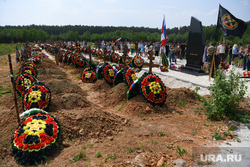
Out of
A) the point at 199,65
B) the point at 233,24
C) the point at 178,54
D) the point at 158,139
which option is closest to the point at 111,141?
the point at 158,139

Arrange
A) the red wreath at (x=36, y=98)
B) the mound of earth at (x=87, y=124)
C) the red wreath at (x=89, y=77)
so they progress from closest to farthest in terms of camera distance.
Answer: the mound of earth at (x=87, y=124)
the red wreath at (x=36, y=98)
the red wreath at (x=89, y=77)

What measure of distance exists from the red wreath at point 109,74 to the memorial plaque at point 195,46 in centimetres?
597

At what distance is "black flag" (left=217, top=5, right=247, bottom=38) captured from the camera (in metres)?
11.0

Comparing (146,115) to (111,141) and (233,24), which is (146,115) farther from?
(233,24)

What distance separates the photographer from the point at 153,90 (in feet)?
21.2

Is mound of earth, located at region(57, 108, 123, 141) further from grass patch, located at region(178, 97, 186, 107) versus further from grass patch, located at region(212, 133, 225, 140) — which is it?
grass patch, located at region(178, 97, 186, 107)

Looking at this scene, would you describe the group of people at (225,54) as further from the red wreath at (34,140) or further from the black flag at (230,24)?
the red wreath at (34,140)

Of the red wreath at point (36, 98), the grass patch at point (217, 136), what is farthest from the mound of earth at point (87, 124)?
the grass patch at point (217, 136)

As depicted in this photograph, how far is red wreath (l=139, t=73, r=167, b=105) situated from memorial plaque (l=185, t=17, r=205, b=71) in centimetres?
693

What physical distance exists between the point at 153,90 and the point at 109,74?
4.08 meters

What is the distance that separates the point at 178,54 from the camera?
21.2m

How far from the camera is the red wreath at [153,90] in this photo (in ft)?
21.2

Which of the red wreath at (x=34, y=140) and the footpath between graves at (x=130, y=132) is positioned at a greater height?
the red wreath at (x=34, y=140)

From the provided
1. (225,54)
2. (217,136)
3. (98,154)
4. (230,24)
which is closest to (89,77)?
(98,154)
